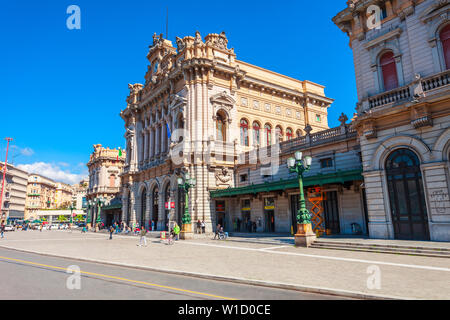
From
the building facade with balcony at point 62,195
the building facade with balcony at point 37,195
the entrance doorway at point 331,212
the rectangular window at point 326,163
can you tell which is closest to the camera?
the entrance doorway at point 331,212

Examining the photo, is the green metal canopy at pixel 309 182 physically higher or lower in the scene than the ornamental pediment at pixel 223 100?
lower

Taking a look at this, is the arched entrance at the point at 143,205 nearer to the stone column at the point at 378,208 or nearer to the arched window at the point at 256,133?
the arched window at the point at 256,133

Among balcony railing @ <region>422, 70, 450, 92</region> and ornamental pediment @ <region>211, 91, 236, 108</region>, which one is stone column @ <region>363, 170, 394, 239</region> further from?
ornamental pediment @ <region>211, 91, 236, 108</region>

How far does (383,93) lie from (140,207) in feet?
123

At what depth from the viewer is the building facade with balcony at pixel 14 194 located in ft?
329

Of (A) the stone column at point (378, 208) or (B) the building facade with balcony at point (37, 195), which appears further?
(B) the building facade with balcony at point (37, 195)

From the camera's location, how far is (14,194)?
356 ft

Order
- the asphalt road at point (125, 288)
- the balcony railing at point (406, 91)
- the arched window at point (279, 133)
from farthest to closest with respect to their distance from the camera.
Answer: the arched window at point (279, 133)
the balcony railing at point (406, 91)
the asphalt road at point (125, 288)

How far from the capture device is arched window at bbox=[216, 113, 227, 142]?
119 ft

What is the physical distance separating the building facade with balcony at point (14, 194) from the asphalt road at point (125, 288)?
10564 centimetres

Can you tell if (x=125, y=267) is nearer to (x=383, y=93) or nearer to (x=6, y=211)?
(x=383, y=93)

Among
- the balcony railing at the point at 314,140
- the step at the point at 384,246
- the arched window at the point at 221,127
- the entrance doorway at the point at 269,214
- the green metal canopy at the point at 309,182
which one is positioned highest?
the arched window at the point at 221,127

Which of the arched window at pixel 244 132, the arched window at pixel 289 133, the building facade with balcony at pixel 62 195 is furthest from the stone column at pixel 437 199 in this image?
the building facade with balcony at pixel 62 195
